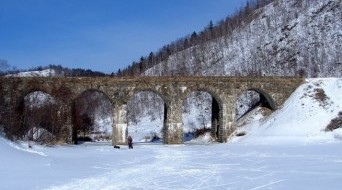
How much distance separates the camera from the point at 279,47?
84.6 metres

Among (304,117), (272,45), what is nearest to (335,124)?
(304,117)

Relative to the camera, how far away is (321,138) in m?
31.4

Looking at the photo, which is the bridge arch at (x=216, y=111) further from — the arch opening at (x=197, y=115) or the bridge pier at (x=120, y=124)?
the bridge pier at (x=120, y=124)

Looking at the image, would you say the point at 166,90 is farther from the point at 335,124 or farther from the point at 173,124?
the point at 335,124

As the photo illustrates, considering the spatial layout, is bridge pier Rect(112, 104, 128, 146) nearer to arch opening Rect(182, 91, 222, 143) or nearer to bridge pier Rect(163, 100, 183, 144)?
bridge pier Rect(163, 100, 183, 144)

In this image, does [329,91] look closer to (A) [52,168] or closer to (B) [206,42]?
(A) [52,168]

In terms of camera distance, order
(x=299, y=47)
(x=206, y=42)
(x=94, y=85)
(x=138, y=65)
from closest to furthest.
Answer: (x=94, y=85) < (x=299, y=47) < (x=206, y=42) < (x=138, y=65)

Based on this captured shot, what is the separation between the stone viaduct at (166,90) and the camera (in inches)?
1480

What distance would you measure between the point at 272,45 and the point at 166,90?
52.2 metres

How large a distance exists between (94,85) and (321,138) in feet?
60.5

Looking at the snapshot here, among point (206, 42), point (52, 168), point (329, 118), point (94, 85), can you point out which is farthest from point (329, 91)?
point (206, 42)

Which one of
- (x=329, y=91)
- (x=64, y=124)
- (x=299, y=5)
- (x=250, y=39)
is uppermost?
(x=299, y=5)

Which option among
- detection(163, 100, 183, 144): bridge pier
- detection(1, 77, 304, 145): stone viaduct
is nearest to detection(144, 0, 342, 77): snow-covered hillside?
detection(1, 77, 304, 145): stone viaduct

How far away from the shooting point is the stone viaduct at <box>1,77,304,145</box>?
37594 mm
